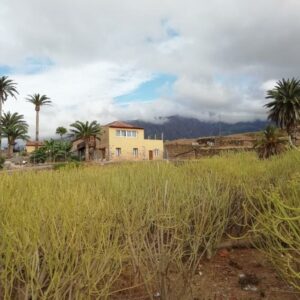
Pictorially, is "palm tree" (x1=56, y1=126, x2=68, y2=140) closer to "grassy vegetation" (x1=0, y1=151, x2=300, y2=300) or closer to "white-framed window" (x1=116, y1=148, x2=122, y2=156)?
"white-framed window" (x1=116, y1=148, x2=122, y2=156)

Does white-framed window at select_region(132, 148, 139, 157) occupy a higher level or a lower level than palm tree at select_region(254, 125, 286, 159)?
lower

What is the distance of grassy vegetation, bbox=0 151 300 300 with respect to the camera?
4.76m

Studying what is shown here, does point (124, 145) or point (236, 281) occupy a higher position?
point (124, 145)

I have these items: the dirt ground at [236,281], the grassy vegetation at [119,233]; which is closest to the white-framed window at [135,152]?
the grassy vegetation at [119,233]

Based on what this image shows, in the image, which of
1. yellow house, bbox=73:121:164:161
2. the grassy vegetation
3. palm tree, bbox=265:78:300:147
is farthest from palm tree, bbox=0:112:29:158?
the grassy vegetation

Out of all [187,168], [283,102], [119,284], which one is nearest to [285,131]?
[283,102]

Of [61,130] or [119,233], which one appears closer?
[119,233]

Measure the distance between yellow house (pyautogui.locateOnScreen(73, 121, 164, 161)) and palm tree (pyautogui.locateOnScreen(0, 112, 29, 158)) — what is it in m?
8.97

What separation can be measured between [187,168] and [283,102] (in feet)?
95.6

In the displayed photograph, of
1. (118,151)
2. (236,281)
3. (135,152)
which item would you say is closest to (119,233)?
(236,281)

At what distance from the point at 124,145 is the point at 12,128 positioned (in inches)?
642

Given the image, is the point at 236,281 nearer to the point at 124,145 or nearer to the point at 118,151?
the point at 118,151

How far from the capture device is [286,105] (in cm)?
3925

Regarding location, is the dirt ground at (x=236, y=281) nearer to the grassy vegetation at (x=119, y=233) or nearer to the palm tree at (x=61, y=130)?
the grassy vegetation at (x=119, y=233)
